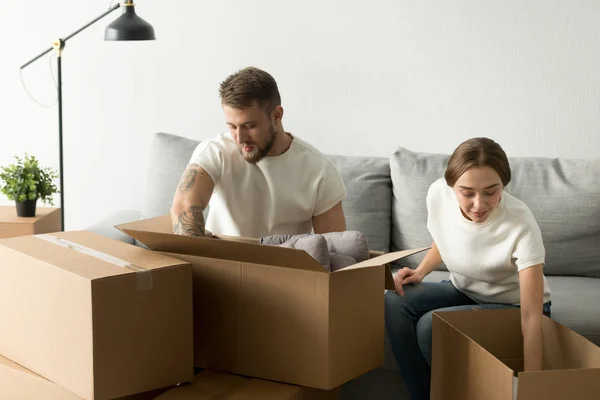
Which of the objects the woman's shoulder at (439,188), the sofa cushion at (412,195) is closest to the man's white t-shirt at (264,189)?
the woman's shoulder at (439,188)

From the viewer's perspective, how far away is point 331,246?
195 centimetres

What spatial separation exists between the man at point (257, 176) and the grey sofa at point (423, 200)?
491 millimetres

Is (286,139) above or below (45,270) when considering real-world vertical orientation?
above

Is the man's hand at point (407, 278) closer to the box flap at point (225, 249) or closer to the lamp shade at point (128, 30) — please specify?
the box flap at point (225, 249)

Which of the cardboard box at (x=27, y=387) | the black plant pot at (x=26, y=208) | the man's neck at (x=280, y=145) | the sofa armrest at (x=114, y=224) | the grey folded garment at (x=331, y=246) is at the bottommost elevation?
the cardboard box at (x=27, y=387)

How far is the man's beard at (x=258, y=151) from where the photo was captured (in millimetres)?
2273

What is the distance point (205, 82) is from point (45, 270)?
163 centimetres

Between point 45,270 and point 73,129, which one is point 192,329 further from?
point 73,129

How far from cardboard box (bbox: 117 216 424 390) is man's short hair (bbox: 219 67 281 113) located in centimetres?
47

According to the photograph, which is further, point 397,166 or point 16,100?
point 16,100

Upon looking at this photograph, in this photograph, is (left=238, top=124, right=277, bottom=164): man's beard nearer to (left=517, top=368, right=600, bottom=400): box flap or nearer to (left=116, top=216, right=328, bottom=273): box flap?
(left=116, top=216, right=328, bottom=273): box flap

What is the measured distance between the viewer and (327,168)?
2.38 m

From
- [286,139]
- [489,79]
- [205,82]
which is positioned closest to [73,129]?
[205,82]

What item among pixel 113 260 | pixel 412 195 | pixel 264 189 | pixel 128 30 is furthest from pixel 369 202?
pixel 113 260
